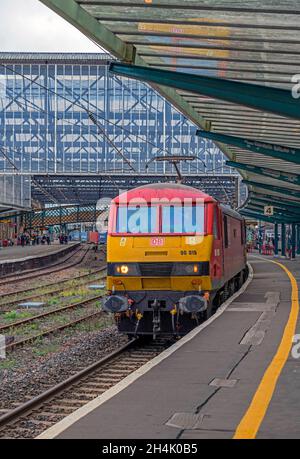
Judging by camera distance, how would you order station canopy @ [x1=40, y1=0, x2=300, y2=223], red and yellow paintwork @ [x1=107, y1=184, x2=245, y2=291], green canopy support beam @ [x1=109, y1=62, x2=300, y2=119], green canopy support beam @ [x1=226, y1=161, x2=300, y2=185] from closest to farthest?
1. station canopy @ [x1=40, y1=0, x2=300, y2=223]
2. red and yellow paintwork @ [x1=107, y1=184, x2=245, y2=291]
3. green canopy support beam @ [x1=109, y1=62, x2=300, y2=119]
4. green canopy support beam @ [x1=226, y1=161, x2=300, y2=185]

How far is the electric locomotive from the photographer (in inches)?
549

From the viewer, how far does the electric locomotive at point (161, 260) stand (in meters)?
14.0

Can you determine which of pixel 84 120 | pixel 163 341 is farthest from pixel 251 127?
pixel 84 120

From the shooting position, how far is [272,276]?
29.3m

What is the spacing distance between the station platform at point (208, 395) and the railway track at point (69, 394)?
95 centimetres

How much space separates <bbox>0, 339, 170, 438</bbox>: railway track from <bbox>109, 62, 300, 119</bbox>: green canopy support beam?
17.9 feet

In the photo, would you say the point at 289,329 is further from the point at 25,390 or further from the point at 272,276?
the point at 272,276

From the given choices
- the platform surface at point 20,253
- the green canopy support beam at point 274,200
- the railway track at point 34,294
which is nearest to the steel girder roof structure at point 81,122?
the platform surface at point 20,253

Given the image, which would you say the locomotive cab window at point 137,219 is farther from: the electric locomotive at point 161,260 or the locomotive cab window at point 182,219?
the locomotive cab window at point 182,219

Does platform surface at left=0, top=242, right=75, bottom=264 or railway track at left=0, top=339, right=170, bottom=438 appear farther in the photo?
platform surface at left=0, top=242, right=75, bottom=264

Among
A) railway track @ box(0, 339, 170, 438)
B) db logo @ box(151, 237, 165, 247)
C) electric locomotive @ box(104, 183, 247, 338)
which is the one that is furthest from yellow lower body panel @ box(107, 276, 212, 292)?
railway track @ box(0, 339, 170, 438)

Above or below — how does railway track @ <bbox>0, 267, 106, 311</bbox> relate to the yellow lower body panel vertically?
below

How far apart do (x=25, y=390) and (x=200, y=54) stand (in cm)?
799

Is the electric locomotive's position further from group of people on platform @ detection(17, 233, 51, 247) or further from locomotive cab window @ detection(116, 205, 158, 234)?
group of people on platform @ detection(17, 233, 51, 247)
